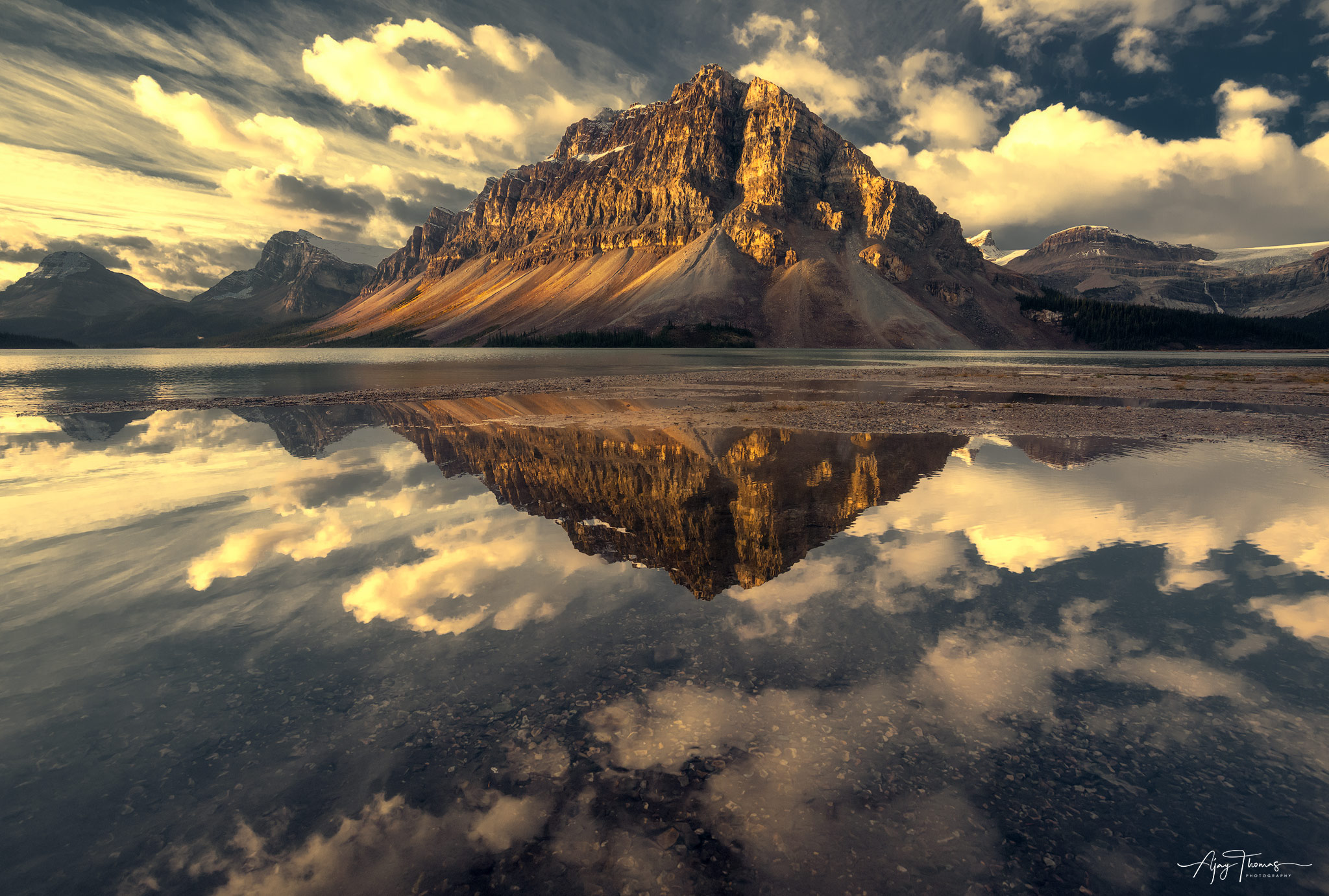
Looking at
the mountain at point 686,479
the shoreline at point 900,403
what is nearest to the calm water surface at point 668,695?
the mountain at point 686,479

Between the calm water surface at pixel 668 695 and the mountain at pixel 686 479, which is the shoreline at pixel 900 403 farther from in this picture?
the calm water surface at pixel 668 695

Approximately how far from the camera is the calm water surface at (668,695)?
5.02 m

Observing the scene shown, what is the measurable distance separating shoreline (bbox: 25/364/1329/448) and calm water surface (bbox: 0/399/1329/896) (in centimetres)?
1433

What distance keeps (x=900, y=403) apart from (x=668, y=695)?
1454 inches

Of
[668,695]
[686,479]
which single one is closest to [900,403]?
[686,479]

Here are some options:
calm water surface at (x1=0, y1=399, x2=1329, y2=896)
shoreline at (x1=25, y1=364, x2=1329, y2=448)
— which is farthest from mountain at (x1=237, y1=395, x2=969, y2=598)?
shoreline at (x1=25, y1=364, x2=1329, y2=448)

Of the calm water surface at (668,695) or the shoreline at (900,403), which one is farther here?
the shoreline at (900,403)

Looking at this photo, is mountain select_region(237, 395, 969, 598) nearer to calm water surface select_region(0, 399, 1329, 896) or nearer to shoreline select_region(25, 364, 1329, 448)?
calm water surface select_region(0, 399, 1329, 896)

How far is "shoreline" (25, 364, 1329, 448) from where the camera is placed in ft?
95.8

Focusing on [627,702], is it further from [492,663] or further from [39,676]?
[39,676]

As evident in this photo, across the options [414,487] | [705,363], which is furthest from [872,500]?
[705,363]

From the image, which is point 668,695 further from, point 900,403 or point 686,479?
point 900,403

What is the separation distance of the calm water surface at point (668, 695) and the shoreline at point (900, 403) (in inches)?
564

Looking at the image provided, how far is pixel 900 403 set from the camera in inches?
1569
